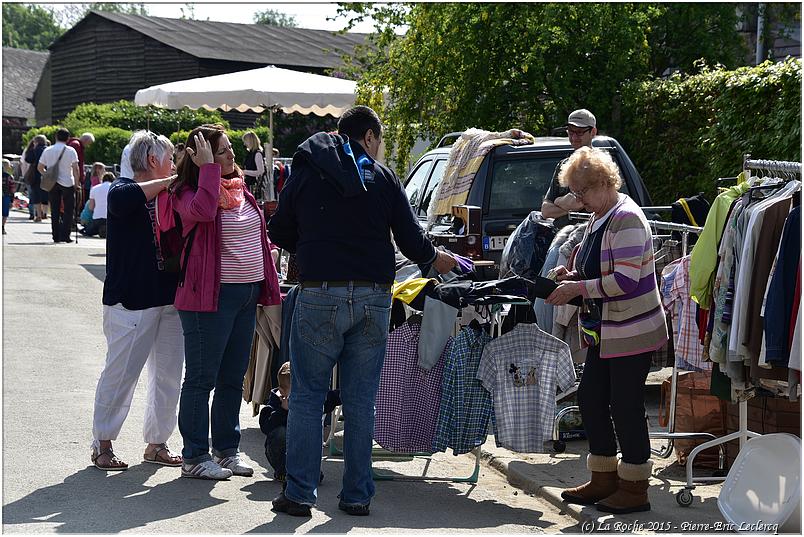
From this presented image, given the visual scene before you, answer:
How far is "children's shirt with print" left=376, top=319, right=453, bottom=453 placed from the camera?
633 cm

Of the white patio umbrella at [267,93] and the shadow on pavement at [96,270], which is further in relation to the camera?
the shadow on pavement at [96,270]

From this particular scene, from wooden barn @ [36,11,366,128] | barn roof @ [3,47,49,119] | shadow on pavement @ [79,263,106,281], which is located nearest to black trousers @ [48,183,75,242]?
shadow on pavement @ [79,263,106,281]

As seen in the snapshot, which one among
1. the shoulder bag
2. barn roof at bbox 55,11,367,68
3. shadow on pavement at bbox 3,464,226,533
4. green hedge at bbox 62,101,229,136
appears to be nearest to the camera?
shadow on pavement at bbox 3,464,226,533

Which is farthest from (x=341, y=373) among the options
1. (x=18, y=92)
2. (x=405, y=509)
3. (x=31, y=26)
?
(x=31, y=26)

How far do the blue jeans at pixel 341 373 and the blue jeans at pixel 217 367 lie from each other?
79 cm

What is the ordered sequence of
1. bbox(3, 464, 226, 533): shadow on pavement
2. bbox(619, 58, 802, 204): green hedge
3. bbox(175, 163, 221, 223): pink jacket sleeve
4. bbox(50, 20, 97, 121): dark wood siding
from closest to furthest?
bbox(3, 464, 226, 533): shadow on pavement → bbox(175, 163, 221, 223): pink jacket sleeve → bbox(619, 58, 802, 204): green hedge → bbox(50, 20, 97, 121): dark wood siding

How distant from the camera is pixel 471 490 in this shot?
250 inches

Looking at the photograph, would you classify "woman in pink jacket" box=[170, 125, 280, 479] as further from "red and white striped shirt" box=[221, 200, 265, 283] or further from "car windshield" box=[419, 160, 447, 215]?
"car windshield" box=[419, 160, 447, 215]

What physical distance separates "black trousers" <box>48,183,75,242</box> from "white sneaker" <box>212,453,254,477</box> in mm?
15577

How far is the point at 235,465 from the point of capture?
6.55 m

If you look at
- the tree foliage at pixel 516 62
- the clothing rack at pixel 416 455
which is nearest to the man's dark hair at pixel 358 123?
the clothing rack at pixel 416 455

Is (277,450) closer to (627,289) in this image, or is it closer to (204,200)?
(204,200)

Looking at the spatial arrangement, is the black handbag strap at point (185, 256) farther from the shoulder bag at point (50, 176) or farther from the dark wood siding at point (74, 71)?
the dark wood siding at point (74, 71)

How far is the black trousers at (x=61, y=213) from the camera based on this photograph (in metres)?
21.0
